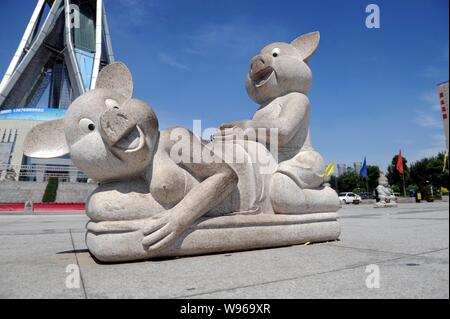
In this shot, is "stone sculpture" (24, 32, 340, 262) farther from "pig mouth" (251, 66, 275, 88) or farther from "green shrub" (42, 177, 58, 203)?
"green shrub" (42, 177, 58, 203)

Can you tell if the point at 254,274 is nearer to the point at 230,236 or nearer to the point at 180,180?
the point at 230,236

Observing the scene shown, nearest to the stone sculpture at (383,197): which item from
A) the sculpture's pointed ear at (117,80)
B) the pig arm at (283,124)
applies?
the pig arm at (283,124)

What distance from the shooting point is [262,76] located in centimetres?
490

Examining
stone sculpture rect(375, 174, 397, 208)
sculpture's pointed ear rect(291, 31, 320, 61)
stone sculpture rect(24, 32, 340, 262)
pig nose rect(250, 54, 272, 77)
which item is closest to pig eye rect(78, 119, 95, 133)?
stone sculpture rect(24, 32, 340, 262)

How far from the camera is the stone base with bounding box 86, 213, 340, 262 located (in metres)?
3.06

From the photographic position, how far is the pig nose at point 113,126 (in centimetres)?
317

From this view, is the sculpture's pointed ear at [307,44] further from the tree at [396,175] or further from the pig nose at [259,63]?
the tree at [396,175]

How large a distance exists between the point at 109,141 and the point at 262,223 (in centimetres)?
189

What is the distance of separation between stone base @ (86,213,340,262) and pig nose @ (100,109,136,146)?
3.01ft

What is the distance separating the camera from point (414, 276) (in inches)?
89.1

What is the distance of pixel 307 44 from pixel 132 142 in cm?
324

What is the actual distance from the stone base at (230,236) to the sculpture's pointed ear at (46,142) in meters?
1.05
